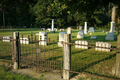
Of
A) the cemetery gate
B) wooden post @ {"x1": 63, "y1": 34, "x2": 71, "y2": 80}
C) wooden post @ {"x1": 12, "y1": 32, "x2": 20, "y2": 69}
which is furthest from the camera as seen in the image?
wooden post @ {"x1": 12, "y1": 32, "x2": 20, "y2": 69}

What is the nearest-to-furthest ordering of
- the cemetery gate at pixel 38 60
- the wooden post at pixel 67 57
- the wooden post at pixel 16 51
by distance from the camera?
the wooden post at pixel 67 57 → the cemetery gate at pixel 38 60 → the wooden post at pixel 16 51

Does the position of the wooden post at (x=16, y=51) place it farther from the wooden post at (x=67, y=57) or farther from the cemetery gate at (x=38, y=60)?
the wooden post at (x=67, y=57)

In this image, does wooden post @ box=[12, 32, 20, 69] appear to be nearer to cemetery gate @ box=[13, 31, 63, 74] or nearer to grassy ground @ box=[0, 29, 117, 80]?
cemetery gate @ box=[13, 31, 63, 74]

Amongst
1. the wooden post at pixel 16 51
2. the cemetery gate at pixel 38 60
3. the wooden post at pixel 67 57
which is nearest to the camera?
the wooden post at pixel 67 57

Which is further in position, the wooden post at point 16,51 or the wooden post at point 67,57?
the wooden post at point 16,51

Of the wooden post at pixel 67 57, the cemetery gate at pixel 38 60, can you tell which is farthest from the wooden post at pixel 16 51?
the wooden post at pixel 67 57

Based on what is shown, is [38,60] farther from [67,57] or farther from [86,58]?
[86,58]

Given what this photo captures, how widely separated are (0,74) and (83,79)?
325cm

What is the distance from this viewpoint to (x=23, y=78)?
4469mm

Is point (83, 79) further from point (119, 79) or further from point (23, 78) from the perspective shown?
point (23, 78)

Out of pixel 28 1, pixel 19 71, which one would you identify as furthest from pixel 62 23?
pixel 19 71

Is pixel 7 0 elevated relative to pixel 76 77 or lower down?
elevated

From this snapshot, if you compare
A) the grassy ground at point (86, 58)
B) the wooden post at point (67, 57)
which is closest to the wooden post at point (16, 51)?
the grassy ground at point (86, 58)

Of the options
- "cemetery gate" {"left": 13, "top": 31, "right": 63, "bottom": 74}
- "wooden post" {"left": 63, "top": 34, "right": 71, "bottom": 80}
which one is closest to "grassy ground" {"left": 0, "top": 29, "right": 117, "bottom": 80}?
"cemetery gate" {"left": 13, "top": 31, "right": 63, "bottom": 74}
